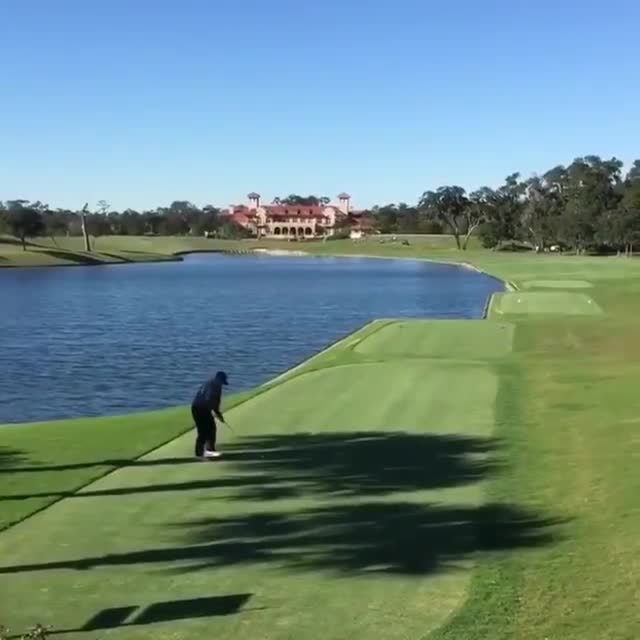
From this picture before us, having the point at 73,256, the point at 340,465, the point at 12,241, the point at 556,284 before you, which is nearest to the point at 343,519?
the point at 340,465

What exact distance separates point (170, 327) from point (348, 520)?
39857mm

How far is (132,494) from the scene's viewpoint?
47.3ft

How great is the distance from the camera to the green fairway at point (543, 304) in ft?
177

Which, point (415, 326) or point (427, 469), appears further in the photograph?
point (415, 326)

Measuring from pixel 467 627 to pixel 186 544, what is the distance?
383 cm

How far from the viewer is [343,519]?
1284 cm

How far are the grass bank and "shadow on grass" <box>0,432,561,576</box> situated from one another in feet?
0.12

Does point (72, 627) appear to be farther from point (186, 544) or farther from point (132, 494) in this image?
point (132, 494)

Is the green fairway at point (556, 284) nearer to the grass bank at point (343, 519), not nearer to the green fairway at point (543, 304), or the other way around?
the green fairway at point (543, 304)

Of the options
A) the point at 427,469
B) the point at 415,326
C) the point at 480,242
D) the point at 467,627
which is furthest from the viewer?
the point at 480,242

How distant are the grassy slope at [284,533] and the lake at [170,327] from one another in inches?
437

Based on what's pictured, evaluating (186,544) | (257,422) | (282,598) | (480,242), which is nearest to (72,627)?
(282,598)

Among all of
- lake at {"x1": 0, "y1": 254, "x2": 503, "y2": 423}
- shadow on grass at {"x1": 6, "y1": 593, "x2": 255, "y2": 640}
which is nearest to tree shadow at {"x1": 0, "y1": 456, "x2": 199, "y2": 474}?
shadow on grass at {"x1": 6, "y1": 593, "x2": 255, "y2": 640}

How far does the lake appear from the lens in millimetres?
31250
